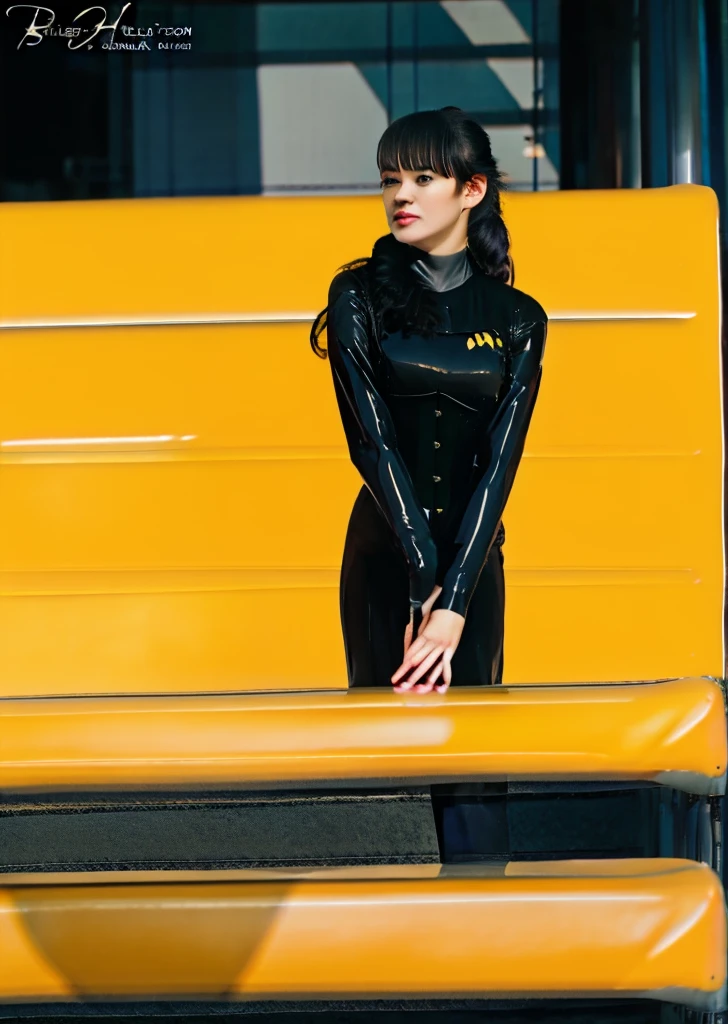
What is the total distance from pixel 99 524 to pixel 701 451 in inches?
35.8

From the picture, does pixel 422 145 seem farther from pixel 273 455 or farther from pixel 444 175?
pixel 273 455

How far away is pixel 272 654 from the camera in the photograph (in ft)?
5.08

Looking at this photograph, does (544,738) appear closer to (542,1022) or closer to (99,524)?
(542,1022)

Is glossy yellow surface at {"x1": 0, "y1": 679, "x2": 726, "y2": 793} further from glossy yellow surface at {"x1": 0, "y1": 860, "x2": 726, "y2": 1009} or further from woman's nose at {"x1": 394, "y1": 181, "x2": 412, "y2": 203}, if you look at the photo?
woman's nose at {"x1": 394, "y1": 181, "x2": 412, "y2": 203}

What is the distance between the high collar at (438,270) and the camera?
4.51 ft

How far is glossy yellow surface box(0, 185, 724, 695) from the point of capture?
155cm

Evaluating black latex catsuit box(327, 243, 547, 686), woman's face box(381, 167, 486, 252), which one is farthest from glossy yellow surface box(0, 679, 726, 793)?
woman's face box(381, 167, 486, 252)

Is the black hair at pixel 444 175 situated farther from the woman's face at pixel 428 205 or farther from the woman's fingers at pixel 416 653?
the woman's fingers at pixel 416 653

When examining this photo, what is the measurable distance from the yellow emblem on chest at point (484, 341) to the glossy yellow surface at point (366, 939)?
646 millimetres

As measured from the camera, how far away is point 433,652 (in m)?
1.26

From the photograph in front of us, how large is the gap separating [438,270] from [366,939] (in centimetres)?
83

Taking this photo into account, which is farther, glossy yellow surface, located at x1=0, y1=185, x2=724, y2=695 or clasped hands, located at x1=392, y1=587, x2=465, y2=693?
glossy yellow surface, located at x1=0, y1=185, x2=724, y2=695
